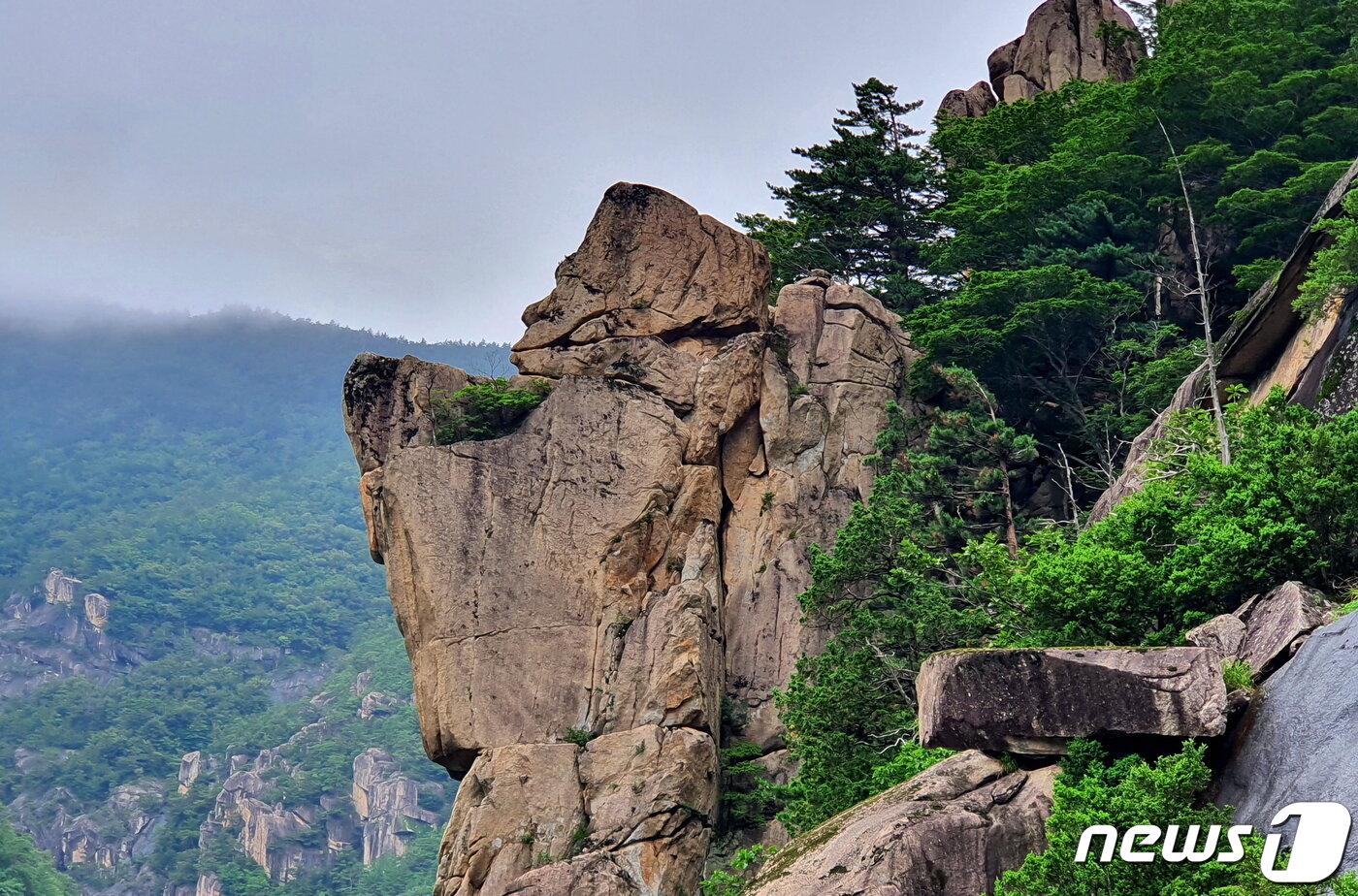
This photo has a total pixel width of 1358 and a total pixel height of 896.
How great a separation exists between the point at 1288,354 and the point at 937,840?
443 inches

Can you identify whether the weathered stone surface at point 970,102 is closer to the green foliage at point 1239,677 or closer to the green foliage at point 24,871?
the green foliage at point 1239,677

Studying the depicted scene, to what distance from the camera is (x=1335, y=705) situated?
13.4 meters

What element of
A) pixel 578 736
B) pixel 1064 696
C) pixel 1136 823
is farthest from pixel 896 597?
pixel 1136 823

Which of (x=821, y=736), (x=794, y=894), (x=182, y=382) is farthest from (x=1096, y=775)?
(x=182, y=382)

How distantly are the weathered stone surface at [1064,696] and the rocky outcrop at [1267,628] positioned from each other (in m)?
0.61

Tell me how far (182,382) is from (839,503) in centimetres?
15749

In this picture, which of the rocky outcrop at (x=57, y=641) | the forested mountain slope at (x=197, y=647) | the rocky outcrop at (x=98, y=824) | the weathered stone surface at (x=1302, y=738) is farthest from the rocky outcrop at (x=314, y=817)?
the weathered stone surface at (x=1302, y=738)

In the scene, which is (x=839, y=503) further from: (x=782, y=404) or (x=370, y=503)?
(x=370, y=503)

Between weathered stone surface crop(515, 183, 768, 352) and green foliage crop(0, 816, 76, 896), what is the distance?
174 feet

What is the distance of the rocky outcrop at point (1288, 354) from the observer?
66.3 feet

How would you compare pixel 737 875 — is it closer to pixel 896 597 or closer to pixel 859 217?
pixel 896 597

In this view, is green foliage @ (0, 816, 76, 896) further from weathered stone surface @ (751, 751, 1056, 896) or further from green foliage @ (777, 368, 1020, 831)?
weathered stone surface @ (751, 751, 1056, 896)

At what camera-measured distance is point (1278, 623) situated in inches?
597

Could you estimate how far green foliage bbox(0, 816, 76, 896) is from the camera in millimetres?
71350
